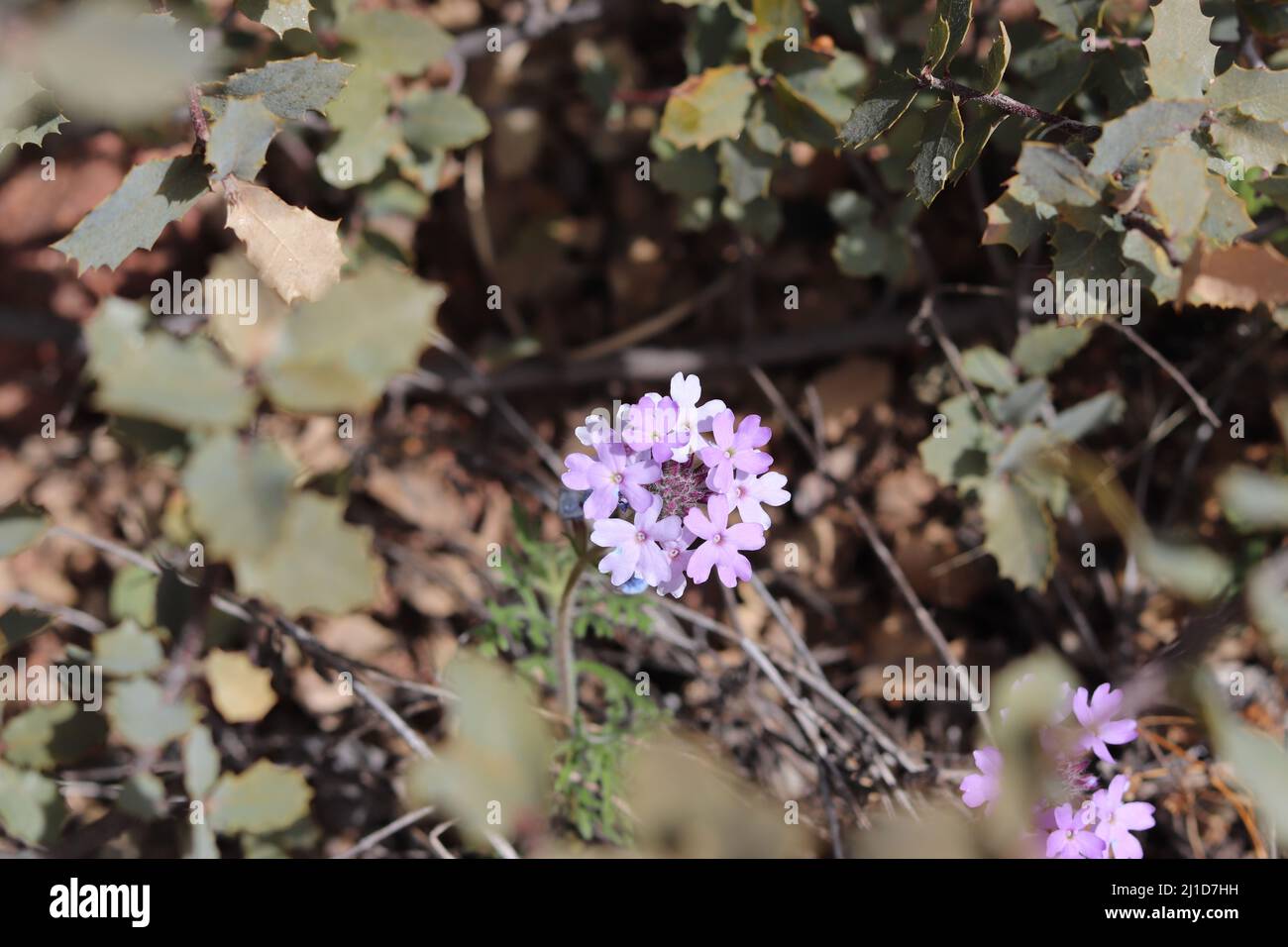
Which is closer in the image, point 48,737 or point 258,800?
point 258,800

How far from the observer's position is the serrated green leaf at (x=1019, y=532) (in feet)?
7.18

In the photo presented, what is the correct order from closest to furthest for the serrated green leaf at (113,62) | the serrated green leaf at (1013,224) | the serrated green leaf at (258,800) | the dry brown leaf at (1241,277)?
the serrated green leaf at (113,62)
the serrated green leaf at (1013,224)
the dry brown leaf at (1241,277)
the serrated green leaf at (258,800)

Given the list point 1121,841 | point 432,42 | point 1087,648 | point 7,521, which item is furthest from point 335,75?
point 1087,648

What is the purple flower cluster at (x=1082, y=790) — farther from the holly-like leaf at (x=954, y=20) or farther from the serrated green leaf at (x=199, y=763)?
the serrated green leaf at (x=199, y=763)

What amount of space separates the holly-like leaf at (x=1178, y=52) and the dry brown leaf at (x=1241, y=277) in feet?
1.18

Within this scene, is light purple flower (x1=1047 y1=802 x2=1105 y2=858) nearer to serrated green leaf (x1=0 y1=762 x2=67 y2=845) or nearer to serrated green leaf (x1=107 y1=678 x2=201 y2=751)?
serrated green leaf (x1=107 y1=678 x2=201 y2=751)

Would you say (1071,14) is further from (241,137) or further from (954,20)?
(241,137)

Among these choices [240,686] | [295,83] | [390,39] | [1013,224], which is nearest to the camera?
[295,83]

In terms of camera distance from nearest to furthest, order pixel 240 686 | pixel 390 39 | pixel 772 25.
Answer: pixel 772 25
pixel 390 39
pixel 240 686

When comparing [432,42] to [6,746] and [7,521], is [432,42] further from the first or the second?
[6,746]

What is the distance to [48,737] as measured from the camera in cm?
219

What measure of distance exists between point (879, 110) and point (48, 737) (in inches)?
87.2

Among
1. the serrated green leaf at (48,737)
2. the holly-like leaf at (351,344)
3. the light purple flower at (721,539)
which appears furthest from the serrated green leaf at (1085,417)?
the serrated green leaf at (48,737)

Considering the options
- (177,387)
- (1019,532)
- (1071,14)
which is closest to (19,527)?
(177,387)
